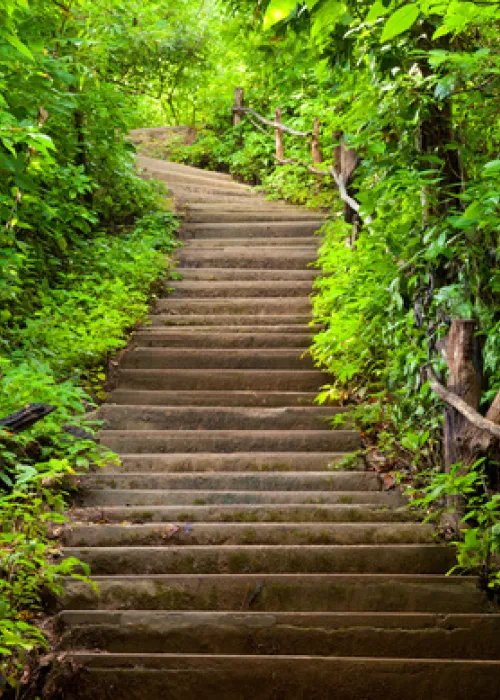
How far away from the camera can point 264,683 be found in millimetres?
2836

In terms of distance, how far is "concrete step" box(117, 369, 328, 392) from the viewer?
6.21m

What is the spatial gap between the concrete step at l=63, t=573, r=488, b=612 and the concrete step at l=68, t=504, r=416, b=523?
2.23 feet

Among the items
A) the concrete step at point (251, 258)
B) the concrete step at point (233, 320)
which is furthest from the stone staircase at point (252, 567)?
the concrete step at point (251, 258)

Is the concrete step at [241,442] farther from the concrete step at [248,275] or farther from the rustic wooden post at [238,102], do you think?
the rustic wooden post at [238,102]

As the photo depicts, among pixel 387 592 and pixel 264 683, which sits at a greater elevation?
pixel 387 592

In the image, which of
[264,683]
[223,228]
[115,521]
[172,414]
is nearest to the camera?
[264,683]

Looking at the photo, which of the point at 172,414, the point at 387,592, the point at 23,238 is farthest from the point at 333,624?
the point at 23,238

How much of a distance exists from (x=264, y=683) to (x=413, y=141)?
11.1 feet

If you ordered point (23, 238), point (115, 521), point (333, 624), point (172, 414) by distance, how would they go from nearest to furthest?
point (333, 624) → point (115, 521) → point (172, 414) → point (23, 238)

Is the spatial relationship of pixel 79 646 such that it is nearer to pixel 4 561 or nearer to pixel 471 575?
pixel 4 561

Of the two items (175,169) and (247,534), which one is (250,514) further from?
(175,169)

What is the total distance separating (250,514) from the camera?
4090mm

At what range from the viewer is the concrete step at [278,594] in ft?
10.9

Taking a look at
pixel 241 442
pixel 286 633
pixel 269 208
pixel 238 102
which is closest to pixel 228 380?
pixel 241 442
